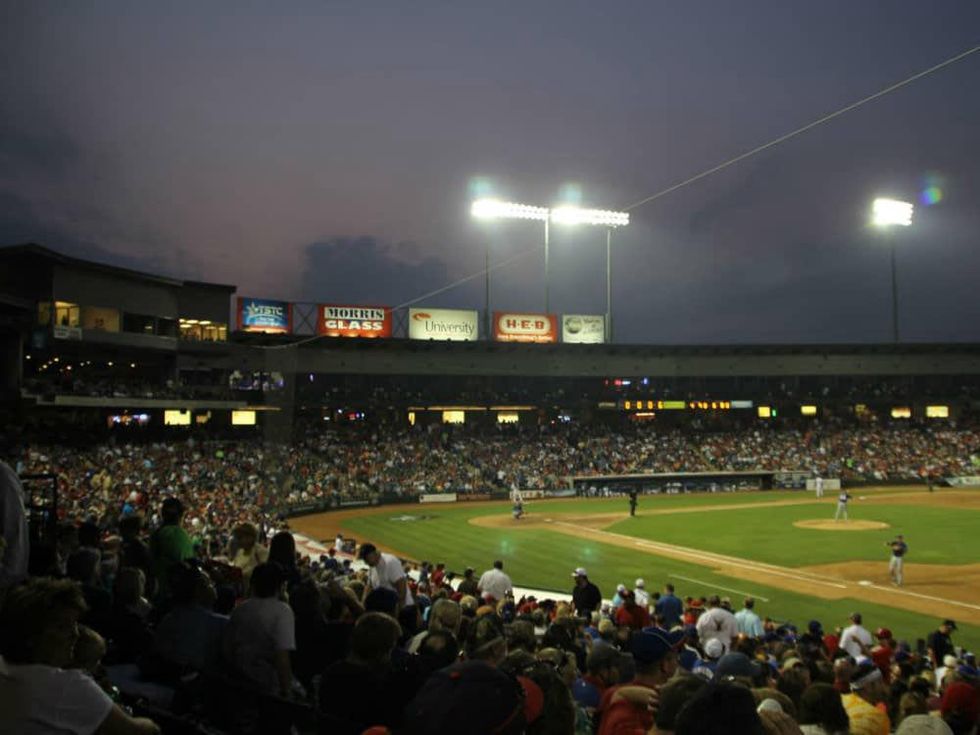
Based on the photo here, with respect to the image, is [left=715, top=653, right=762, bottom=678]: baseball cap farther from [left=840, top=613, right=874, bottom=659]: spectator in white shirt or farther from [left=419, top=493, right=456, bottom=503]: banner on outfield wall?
[left=419, top=493, right=456, bottom=503]: banner on outfield wall

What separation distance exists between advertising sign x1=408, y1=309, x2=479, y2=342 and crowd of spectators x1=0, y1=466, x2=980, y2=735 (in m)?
50.4

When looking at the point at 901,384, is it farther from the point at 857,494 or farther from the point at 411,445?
the point at 411,445

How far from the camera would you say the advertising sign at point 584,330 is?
6425cm

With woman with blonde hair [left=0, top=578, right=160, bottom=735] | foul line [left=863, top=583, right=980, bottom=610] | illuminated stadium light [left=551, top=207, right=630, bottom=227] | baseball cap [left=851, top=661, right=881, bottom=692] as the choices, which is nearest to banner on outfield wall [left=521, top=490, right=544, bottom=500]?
illuminated stadium light [left=551, top=207, right=630, bottom=227]

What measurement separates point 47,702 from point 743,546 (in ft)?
97.2

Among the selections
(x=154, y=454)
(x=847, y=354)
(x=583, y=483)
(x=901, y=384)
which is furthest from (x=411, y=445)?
(x=901, y=384)

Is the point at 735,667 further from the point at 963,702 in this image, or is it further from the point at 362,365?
the point at 362,365

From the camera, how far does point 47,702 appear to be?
317 cm

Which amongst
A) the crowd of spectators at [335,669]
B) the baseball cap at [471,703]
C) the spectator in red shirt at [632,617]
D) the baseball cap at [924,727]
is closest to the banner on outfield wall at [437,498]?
the spectator in red shirt at [632,617]

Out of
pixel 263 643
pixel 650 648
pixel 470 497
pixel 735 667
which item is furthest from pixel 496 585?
pixel 470 497

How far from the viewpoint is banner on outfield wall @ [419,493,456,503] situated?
48.9m

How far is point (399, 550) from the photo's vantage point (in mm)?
29672

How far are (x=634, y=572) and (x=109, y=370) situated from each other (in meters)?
38.1

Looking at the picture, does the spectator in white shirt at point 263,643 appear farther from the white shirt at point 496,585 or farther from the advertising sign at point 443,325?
the advertising sign at point 443,325
